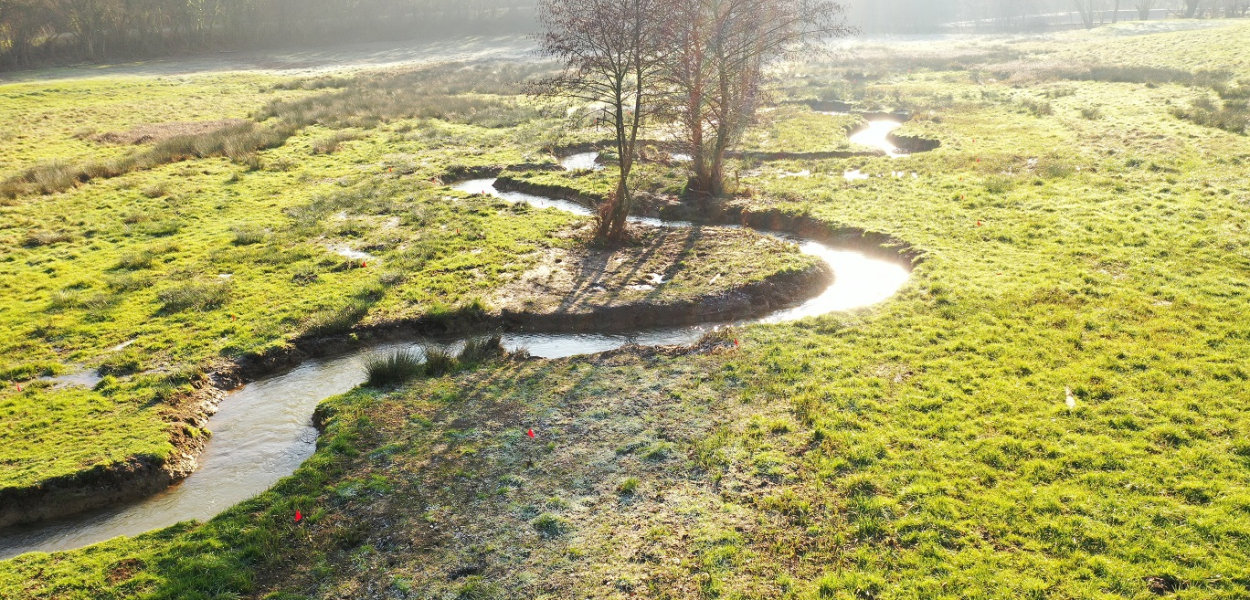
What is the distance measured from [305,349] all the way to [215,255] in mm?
7160

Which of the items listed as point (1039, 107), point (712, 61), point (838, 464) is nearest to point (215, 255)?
point (712, 61)

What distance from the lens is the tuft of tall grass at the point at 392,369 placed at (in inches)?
528

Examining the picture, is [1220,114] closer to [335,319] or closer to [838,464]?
[838,464]

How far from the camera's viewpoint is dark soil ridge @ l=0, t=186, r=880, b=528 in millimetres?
10438

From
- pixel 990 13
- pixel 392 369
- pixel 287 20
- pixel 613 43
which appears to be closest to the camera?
pixel 392 369

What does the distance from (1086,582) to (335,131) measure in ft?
123

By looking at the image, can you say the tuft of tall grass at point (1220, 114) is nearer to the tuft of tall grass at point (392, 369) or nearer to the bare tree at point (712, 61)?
the bare tree at point (712, 61)

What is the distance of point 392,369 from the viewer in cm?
1350

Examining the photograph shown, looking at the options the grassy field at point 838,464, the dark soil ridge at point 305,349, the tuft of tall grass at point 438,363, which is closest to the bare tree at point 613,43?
the dark soil ridge at point 305,349

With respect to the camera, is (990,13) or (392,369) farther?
(990,13)

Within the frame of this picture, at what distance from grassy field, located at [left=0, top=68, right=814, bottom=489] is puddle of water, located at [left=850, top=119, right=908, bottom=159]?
14400mm

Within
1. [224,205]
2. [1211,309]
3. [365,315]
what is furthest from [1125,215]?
[224,205]

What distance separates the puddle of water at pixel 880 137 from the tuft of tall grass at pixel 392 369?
22318 mm

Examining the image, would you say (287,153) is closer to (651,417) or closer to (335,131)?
(335,131)
